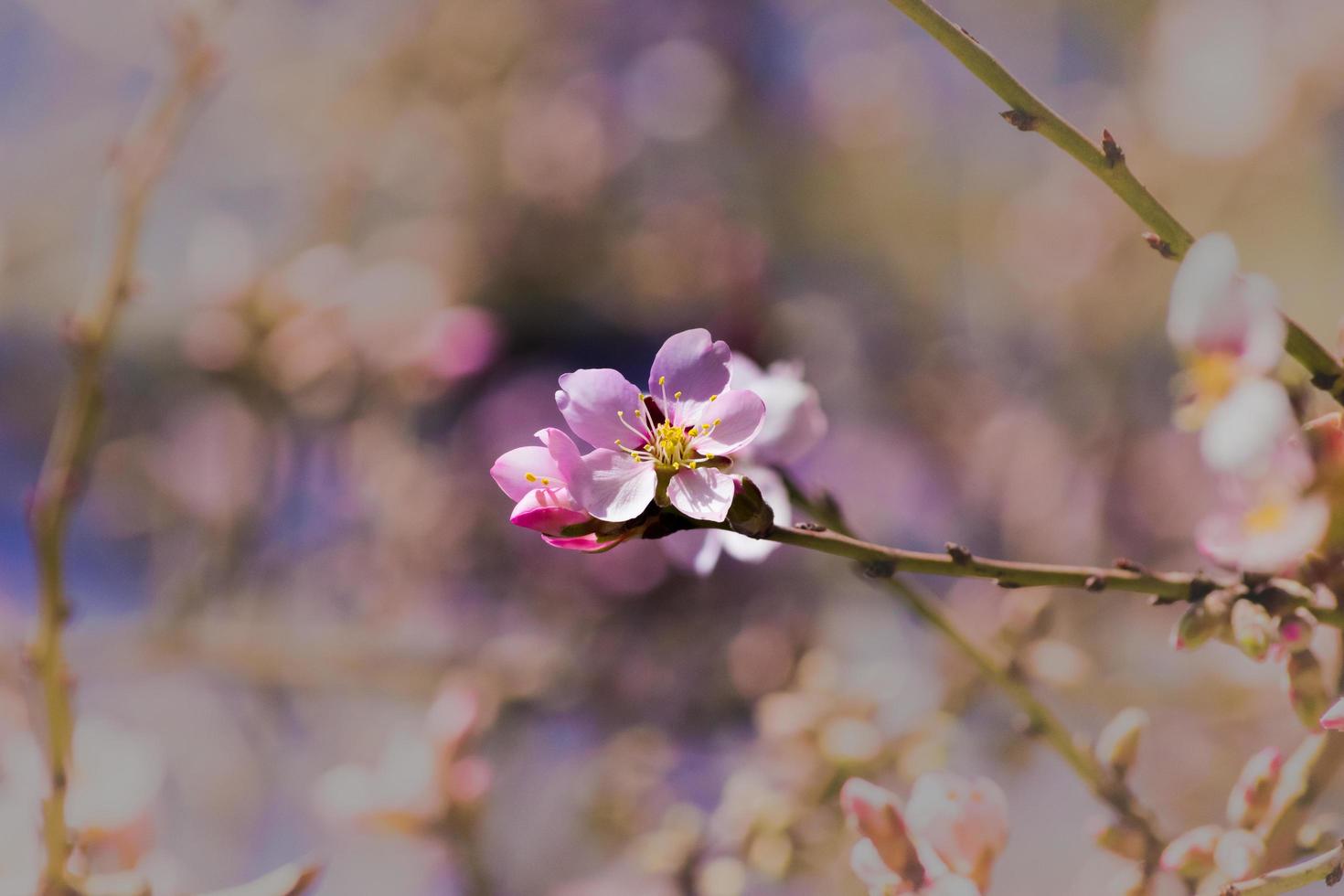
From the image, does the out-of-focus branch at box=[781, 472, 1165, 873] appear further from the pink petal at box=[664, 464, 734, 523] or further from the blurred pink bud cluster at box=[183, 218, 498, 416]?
the blurred pink bud cluster at box=[183, 218, 498, 416]

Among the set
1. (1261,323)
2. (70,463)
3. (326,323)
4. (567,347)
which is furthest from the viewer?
(567,347)

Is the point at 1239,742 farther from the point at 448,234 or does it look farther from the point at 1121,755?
the point at 448,234

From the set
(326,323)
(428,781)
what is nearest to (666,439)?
(428,781)

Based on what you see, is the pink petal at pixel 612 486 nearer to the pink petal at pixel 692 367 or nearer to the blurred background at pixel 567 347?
the pink petal at pixel 692 367

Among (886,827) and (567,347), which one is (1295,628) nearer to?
(886,827)

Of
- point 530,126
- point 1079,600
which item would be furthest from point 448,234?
point 1079,600

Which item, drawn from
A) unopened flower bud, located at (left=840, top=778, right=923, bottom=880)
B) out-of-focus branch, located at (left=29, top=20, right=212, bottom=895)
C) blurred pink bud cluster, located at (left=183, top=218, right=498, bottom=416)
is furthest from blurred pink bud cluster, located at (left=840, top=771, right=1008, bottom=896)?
blurred pink bud cluster, located at (left=183, top=218, right=498, bottom=416)
